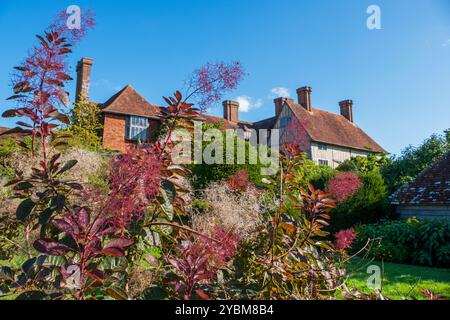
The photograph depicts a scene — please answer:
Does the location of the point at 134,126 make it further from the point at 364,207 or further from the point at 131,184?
the point at 131,184

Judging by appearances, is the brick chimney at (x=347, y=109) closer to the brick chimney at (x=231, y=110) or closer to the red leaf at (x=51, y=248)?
the brick chimney at (x=231, y=110)

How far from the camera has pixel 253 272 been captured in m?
2.12

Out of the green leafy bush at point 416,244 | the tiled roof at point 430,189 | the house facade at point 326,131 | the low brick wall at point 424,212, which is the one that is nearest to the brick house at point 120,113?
the house facade at point 326,131

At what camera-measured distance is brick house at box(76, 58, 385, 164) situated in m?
21.6

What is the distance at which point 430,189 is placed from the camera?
12336 millimetres

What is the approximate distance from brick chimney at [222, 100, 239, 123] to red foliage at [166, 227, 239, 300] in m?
28.4

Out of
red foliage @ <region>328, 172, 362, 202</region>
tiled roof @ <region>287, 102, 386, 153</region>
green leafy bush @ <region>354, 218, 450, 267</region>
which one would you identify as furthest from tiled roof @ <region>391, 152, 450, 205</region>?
tiled roof @ <region>287, 102, 386, 153</region>

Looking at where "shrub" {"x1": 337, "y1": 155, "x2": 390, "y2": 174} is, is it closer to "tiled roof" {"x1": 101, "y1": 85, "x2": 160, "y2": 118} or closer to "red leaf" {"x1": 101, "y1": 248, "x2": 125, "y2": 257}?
"tiled roof" {"x1": 101, "y1": 85, "x2": 160, "y2": 118}

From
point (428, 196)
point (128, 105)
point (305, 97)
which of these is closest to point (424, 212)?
point (428, 196)

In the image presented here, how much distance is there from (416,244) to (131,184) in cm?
1026

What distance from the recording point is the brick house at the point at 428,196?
11.5 metres

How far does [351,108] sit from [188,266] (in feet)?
122

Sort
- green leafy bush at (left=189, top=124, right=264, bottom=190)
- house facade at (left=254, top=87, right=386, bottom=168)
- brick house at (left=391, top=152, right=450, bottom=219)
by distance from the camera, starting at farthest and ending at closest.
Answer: house facade at (left=254, top=87, right=386, bottom=168) → green leafy bush at (left=189, top=124, right=264, bottom=190) → brick house at (left=391, top=152, right=450, bottom=219)
